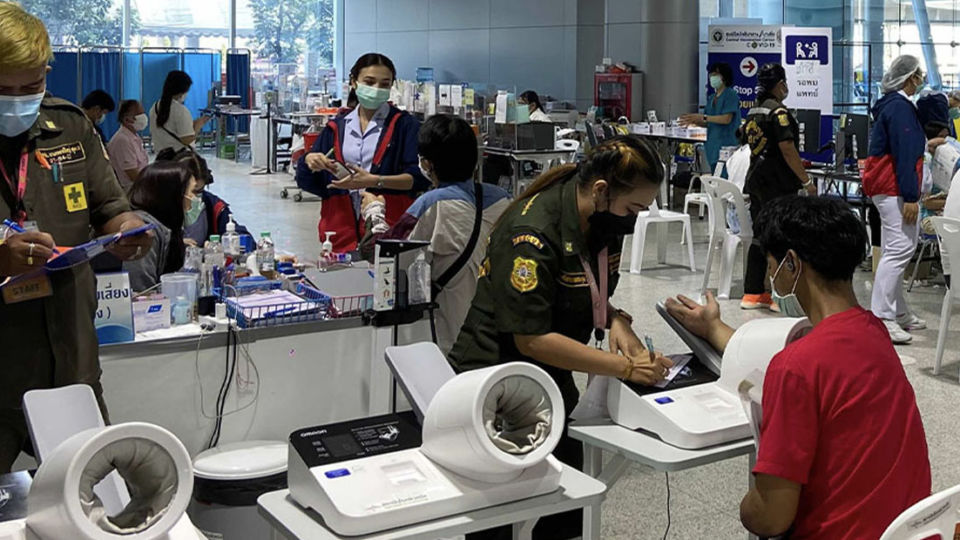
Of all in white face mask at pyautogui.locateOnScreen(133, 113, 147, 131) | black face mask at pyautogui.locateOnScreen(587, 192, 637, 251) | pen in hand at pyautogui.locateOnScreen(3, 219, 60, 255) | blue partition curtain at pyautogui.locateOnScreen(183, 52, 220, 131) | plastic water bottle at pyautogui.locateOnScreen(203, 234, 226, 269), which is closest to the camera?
pen in hand at pyautogui.locateOnScreen(3, 219, 60, 255)

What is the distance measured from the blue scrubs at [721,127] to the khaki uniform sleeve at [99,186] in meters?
8.99

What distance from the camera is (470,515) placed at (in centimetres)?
199

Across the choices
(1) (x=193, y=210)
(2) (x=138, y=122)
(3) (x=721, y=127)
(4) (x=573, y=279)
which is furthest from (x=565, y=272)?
(3) (x=721, y=127)

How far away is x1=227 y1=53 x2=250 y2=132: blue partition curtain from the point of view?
17.0 metres

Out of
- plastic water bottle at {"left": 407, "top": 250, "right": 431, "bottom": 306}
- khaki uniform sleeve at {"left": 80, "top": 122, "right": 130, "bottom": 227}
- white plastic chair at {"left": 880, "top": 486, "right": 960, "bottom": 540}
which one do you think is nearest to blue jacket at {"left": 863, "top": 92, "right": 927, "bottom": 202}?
plastic water bottle at {"left": 407, "top": 250, "right": 431, "bottom": 306}

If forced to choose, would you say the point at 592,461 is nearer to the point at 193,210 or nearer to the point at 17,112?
the point at 17,112

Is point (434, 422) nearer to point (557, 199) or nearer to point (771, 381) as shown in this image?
point (771, 381)

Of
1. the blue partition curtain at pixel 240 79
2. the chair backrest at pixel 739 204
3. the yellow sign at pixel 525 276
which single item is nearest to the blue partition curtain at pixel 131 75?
the blue partition curtain at pixel 240 79

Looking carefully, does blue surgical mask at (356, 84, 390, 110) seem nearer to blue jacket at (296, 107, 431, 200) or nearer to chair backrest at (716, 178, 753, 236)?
blue jacket at (296, 107, 431, 200)

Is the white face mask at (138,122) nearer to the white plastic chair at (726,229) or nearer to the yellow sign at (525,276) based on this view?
the white plastic chair at (726,229)

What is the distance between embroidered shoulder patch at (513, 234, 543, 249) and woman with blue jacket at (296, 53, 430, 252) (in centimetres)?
193

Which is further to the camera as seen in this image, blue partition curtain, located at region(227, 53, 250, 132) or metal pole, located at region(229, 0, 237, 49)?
metal pole, located at region(229, 0, 237, 49)

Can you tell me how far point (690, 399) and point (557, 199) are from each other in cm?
56

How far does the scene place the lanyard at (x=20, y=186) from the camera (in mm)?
2439
